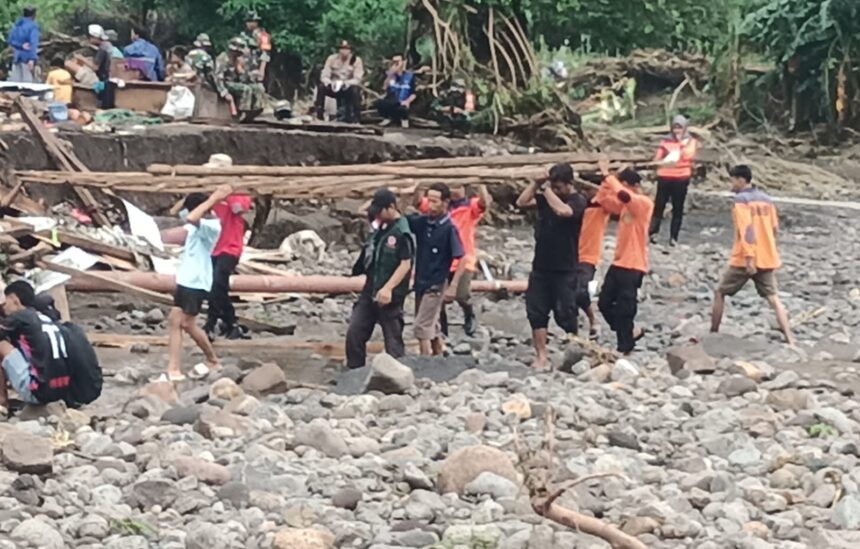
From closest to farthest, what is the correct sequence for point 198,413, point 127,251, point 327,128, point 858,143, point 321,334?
1. point 198,413
2. point 321,334
3. point 127,251
4. point 327,128
5. point 858,143

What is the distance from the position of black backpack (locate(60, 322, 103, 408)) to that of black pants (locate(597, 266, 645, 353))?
4.32m

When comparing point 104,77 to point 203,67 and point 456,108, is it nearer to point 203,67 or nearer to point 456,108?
point 203,67

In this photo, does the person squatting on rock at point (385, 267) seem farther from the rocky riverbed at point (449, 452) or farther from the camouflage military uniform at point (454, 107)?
the camouflage military uniform at point (454, 107)

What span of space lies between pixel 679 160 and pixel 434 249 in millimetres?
7854

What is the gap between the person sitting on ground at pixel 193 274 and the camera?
10.6 m

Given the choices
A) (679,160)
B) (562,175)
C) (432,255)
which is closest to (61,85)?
(679,160)

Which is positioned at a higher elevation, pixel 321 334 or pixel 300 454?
pixel 300 454

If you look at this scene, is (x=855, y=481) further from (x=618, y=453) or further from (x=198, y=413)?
(x=198, y=413)

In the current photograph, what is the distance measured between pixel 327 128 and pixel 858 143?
12152mm

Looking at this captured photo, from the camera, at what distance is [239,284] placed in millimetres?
13883

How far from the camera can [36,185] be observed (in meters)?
16.6

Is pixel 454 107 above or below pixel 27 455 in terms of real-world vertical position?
below

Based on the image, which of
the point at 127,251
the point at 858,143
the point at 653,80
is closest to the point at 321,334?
the point at 127,251

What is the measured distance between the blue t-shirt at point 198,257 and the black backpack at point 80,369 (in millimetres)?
1392
